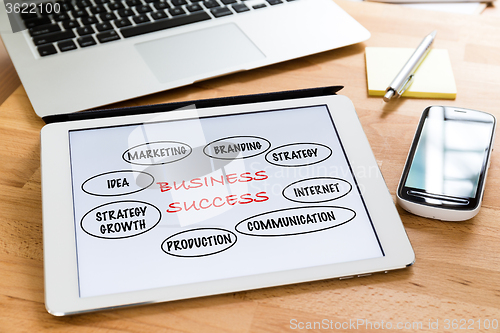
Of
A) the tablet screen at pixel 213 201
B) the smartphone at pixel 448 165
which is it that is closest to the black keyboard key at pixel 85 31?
the tablet screen at pixel 213 201

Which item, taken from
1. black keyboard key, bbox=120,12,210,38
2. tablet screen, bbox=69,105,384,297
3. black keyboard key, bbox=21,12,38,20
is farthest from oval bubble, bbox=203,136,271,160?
black keyboard key, bbox=21,12,38,20

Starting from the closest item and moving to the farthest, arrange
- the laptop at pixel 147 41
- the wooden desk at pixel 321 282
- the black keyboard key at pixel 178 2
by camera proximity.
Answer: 1. the wooden desk at pixel 321 282
2. the laptop at pixel 147 41
3. the black keyboard key at pixel 178 2

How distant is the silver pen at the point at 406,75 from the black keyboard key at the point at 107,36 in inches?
14.3

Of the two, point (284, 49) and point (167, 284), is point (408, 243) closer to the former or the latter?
point (167, 284)

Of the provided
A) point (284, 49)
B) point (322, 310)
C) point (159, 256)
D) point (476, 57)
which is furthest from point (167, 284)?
point (476, 57)

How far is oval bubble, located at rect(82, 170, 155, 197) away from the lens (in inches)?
15.3

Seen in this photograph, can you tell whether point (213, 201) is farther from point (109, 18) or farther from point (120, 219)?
point (109, 18)

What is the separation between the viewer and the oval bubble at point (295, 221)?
373mm

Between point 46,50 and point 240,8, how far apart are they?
0.90ft

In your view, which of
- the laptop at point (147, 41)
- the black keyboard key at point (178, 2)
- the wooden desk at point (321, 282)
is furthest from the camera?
the black keyboard key at point (178, 2)

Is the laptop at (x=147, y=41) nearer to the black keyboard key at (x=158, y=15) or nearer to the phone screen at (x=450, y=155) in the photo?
the black keyboard key at (x=158, y=15)

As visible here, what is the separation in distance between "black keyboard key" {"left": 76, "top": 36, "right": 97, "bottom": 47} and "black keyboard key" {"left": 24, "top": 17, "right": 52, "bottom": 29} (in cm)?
6

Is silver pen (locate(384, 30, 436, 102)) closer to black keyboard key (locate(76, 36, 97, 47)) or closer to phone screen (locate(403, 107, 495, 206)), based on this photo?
phone screen (locate(403, 107, 495, 206))

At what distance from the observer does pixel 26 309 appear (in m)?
0.34
